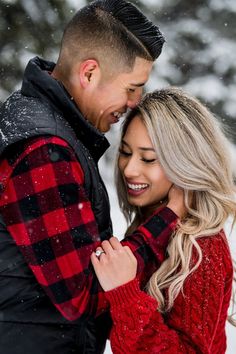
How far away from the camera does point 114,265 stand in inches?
84.4

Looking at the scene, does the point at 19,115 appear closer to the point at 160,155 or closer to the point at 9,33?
the point at 160,155

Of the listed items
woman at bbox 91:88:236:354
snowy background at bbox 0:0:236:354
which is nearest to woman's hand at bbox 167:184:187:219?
woman at bbox 91:88:236:354

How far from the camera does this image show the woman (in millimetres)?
2172

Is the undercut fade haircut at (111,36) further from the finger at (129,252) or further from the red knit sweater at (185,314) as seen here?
the red knit sweater at (185,314)

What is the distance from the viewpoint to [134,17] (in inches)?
98.2

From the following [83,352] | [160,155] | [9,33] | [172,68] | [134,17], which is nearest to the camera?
[83,352]

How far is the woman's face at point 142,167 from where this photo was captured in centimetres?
275

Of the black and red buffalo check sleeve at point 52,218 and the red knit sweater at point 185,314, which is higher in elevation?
the black and red buffalo check sleeve at point 52,218

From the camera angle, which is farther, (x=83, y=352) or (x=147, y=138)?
(x=147, y=138)

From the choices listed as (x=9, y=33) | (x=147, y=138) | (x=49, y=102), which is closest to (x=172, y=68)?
(x=9, y=33)

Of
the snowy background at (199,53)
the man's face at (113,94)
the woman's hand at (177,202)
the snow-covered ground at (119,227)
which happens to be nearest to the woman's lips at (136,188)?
the woman's hand at (177,202)

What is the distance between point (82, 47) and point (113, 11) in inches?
9.1

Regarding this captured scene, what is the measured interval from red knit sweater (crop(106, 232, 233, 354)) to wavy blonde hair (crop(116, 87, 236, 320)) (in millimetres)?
119

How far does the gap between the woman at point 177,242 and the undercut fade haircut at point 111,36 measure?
1.25ft
